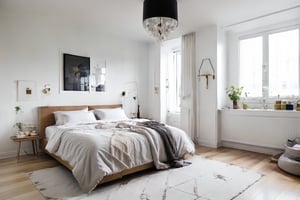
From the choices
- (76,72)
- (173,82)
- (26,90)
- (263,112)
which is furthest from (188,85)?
(26,90)

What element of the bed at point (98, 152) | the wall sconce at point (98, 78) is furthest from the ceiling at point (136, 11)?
the bed at point (98, 152)

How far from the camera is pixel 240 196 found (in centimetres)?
232

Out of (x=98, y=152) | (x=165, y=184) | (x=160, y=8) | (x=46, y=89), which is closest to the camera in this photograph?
(x=98, y=152)

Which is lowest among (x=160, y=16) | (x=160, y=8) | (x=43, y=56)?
(x=43, y=56)

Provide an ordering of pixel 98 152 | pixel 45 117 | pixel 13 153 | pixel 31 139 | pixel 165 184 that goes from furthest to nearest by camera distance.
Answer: pixel 45 117 → pixel 13 153 → pixel 31 139 → pixel 165 184 → pixel 98 152

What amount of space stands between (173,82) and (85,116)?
2834 mm

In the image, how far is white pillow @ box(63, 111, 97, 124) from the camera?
400cm

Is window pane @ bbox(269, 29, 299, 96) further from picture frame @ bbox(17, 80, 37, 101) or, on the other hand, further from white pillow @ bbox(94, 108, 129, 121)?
picture frame @ bbox(17, 80, 37, 101)

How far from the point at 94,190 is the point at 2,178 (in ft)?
4.62

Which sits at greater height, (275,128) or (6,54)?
(6,54)

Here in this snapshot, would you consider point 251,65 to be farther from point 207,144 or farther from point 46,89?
point 46,89

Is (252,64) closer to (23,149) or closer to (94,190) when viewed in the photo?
(94,190)

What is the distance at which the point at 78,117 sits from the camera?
13.5 feet

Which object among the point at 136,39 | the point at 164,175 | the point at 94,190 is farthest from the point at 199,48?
the point at 94,190
